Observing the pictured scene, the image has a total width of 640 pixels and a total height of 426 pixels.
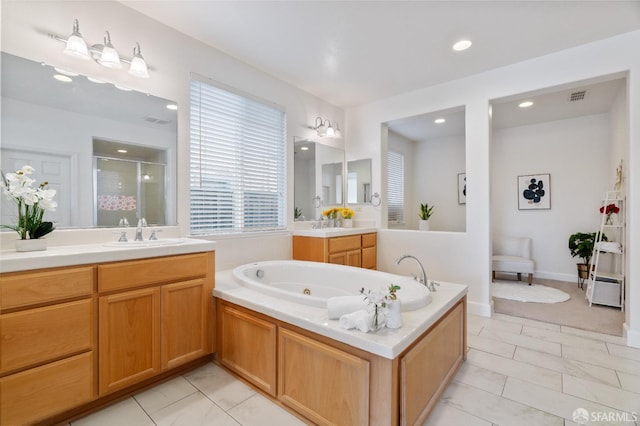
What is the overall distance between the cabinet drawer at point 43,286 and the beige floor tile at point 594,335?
3.94 meters

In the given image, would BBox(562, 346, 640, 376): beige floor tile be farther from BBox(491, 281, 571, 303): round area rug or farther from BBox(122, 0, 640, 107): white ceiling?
BBox(122, 0, 640, 107): white ceiling

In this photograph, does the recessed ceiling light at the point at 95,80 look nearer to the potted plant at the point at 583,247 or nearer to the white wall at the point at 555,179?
the white wall at the point at 555,179

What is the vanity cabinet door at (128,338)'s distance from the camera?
5.39ft

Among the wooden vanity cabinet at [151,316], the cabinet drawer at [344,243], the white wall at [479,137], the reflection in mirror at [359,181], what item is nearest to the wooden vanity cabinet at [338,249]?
the cabinet drawer at [344,243]

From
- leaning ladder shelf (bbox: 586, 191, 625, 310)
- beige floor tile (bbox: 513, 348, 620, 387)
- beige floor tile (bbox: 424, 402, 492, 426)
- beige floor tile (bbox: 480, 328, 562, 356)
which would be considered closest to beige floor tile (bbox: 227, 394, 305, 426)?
beige floor tile (bbox: 424, 402, 492, 426)

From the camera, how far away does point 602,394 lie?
5.91 feet

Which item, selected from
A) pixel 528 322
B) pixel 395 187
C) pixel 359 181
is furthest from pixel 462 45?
pixel 395 187

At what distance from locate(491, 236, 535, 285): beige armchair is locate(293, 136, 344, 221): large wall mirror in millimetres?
2835

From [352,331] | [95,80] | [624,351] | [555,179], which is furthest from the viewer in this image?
[555,179]

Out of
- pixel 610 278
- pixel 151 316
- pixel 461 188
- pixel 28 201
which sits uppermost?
pixel 461 188

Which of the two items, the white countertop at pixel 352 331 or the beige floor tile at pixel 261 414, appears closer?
Answer: the white countertop at pixel 352 331

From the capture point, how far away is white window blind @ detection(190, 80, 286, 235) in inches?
105

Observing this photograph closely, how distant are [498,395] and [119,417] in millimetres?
2282

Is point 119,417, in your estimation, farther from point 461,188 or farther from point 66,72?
point 461,188
